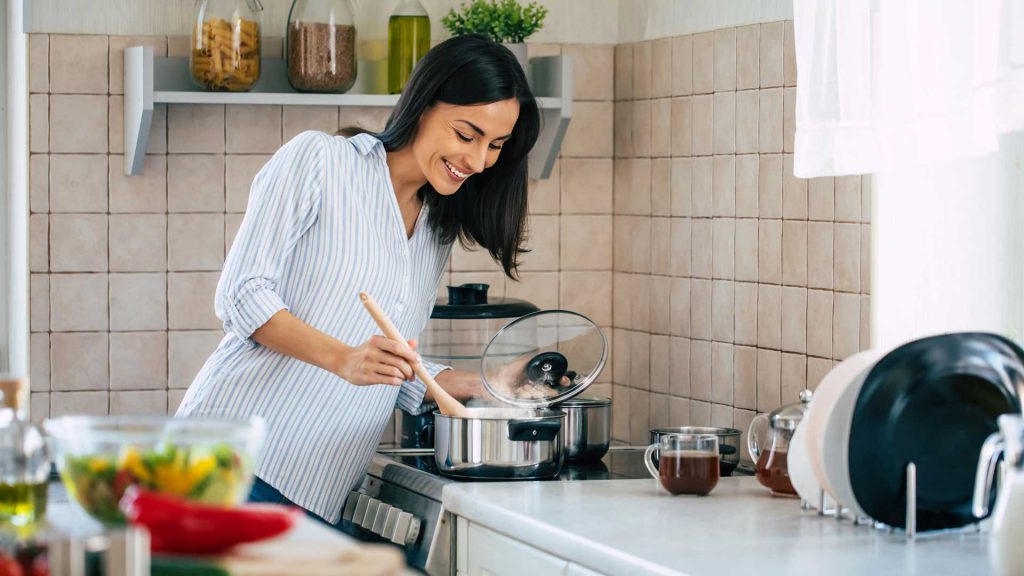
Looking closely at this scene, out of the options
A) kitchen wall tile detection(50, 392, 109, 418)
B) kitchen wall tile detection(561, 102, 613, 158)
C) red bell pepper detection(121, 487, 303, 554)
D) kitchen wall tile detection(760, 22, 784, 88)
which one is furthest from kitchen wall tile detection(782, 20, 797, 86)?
red bell pepper detection(121, 487, 303, 554)

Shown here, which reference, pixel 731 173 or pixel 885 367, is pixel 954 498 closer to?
pixel 885 367

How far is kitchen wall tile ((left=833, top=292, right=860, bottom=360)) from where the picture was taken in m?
2.49

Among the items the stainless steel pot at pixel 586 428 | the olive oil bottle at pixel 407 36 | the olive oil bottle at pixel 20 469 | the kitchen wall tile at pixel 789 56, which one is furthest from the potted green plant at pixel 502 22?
the olive oil bottle at pixel 20 469

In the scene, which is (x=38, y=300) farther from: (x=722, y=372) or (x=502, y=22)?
(x=722, y=372)

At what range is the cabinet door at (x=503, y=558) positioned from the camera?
2.00m

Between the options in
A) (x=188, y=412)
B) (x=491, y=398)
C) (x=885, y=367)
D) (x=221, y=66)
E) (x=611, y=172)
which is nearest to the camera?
(x=885, y=367)

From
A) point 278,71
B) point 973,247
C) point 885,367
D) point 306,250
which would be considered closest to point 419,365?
point 306,250

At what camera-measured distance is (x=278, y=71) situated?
3.07 meters

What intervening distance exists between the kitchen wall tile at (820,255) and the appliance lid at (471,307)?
57 centimetres

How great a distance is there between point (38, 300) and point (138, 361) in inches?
9.6

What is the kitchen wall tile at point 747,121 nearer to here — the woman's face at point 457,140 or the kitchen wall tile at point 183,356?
the woman's face at point 457,140

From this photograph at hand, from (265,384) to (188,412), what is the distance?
133 millimetres

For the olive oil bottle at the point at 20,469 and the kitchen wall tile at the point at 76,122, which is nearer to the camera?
the olive oil bottle at the point at 20,469

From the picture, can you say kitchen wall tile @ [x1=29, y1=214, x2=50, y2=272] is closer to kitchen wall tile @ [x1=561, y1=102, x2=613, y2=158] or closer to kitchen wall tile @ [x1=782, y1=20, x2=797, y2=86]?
kitchen wall tile @ [x1=561, y1=102, x2=613, y2=158]
